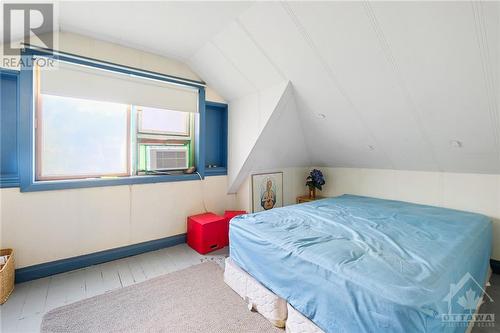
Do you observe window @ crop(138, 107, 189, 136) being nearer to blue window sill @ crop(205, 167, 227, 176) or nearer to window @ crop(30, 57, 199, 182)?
window @ crop(30, 57, 199, 182)

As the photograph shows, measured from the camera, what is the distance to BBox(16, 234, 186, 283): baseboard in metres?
2.19

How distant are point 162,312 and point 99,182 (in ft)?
5.06

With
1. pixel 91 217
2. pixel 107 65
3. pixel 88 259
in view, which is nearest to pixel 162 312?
pixel 88 259

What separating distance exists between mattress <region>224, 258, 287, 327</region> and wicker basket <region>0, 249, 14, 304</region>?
1.78 metres

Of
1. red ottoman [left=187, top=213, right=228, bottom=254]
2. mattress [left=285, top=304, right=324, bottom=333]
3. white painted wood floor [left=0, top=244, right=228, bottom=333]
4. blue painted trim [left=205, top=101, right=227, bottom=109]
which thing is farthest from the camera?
blue painted trim [left=205, top=101, right=227, bottom=109]

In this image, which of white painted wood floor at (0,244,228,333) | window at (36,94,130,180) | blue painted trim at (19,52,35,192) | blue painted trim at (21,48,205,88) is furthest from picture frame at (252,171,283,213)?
blue painted trim at (19,52,35,192)

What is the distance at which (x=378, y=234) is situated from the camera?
73.7 inches

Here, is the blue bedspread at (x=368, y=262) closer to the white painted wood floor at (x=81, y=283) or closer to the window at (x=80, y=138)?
the white painted wood floor at (x=81, y=283)

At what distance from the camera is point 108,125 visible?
275 centimetres

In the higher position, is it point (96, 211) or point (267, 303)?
point (96, 211)

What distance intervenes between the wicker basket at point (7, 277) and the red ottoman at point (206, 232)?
5.42 ft

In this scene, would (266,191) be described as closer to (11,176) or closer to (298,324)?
(298,324)

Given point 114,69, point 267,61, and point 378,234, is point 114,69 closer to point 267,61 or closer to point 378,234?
point 267,61

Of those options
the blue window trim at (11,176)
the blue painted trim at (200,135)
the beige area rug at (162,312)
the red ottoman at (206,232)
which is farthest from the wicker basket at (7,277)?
the blue painted trim at (200,135)
